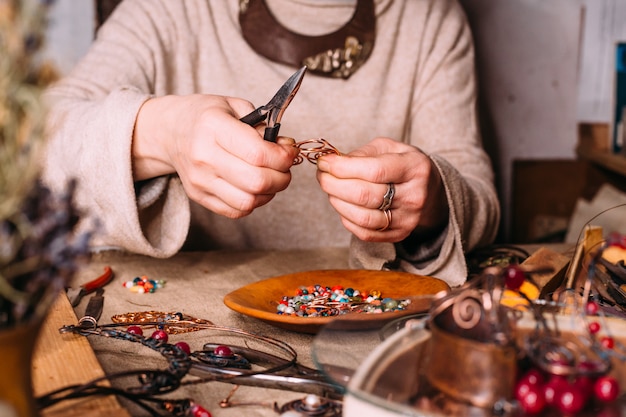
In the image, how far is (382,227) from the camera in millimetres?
1071

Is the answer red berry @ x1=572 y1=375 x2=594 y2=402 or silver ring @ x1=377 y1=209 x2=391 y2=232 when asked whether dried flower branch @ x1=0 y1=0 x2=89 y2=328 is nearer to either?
red berry @ x1=572 y1=375 x2=594 y2=402

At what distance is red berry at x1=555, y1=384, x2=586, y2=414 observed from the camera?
54 centimetres

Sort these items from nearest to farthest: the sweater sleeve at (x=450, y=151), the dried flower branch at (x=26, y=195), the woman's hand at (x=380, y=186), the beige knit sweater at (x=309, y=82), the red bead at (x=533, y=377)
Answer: the dried flower branch at (x=26, y=195), the red bead at (x=533, y=377), the woman's hand at (x=380, y=186), the sweater sleeve at (x=450, y=151), the beige knit sweater at (x=309, y=82)

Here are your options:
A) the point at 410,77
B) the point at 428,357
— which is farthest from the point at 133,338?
the point at 410,77

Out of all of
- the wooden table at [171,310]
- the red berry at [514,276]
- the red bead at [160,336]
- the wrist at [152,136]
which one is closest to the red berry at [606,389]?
the red berry at [514,276]

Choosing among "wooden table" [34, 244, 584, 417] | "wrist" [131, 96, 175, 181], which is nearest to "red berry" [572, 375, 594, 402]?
"wooden table" [34, 244, 584, 417]

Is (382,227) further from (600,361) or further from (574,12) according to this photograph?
(574,12)

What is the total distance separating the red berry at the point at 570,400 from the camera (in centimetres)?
54

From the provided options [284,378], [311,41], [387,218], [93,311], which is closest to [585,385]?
[284,378]

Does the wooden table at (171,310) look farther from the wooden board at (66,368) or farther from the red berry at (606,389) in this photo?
the red berry at (606,389)

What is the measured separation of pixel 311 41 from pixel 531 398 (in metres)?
1.13

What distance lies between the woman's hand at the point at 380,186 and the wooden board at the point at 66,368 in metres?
0.41

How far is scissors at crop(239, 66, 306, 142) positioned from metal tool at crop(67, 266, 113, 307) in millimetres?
358

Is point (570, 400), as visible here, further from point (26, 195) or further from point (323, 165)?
point (323, 165)
